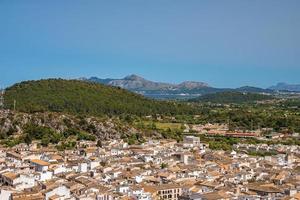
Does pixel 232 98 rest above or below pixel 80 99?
above

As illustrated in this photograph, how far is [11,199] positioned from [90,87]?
58.8 meters

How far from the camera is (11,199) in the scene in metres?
25.4

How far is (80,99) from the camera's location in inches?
2990

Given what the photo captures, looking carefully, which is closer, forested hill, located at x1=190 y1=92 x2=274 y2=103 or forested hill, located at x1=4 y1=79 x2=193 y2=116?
forested hill, located at x1=4 y1=79 x2=193 y2=116

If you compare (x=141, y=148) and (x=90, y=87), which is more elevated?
(x=90, y=87)

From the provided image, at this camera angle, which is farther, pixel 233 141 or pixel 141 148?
pixel 233 141

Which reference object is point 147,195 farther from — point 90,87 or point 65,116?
point 90,87

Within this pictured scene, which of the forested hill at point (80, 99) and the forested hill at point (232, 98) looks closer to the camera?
the forested hill at point (80, 99)

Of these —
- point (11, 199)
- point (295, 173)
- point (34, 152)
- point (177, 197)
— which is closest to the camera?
point (11, 199)

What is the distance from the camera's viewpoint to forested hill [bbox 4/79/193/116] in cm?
7138

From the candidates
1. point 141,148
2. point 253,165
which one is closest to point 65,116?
point 141,148

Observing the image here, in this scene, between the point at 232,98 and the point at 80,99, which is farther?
the point at 232,98

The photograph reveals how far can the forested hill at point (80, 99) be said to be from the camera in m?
71.4

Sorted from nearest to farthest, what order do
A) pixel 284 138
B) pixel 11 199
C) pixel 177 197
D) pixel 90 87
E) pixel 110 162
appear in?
1. pixel 11 199
2. pixel 177 197
3. pixel 110 162
4. pixel 284 138
5. pixel 90 87
